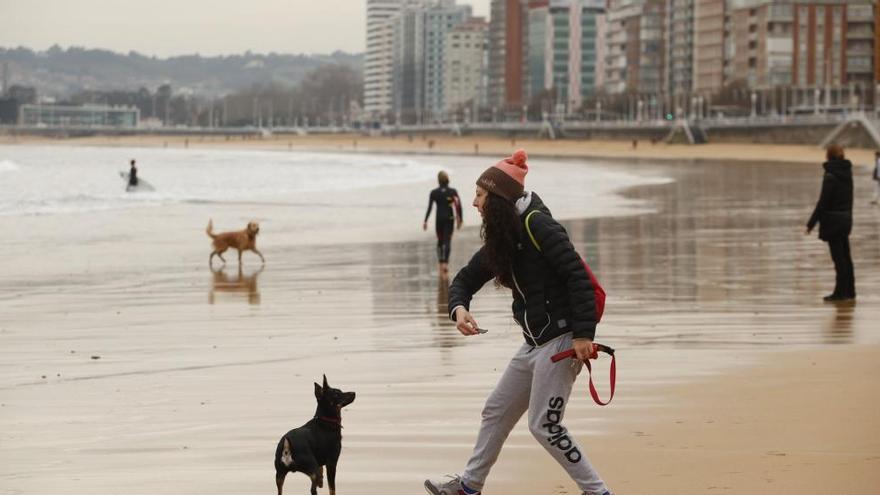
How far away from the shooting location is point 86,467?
23.3 ft

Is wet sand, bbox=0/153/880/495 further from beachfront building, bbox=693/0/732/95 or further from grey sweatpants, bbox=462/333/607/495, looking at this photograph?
beachfront building, bbox=693/0/732/95

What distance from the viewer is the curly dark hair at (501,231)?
590 cm

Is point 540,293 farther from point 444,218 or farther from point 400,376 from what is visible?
point 444,218

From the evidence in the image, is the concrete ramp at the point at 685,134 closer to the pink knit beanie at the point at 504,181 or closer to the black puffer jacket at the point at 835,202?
the black puffer jacket at the point at 835,202

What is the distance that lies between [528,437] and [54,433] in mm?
2442

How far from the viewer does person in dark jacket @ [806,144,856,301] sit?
1434 cm

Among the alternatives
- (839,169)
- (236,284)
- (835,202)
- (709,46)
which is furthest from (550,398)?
(709,46)

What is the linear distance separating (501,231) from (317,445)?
45.7 inches

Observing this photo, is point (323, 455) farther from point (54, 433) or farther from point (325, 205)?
point (325, 205)

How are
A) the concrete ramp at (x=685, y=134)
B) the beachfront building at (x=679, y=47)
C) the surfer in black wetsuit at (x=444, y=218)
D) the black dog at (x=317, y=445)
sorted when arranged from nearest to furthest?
the black dog at (x=317, y=445) < the surfer in black wetsuit at (x=444, y=218) < the concrete ramp at (x=685, y=134) < the beachfront building at (x=679, y=47)

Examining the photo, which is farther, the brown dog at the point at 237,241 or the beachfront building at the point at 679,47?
the beachfront building at the point at 679,47

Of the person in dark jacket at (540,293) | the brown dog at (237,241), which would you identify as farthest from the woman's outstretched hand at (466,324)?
the brown dog at (237,241)

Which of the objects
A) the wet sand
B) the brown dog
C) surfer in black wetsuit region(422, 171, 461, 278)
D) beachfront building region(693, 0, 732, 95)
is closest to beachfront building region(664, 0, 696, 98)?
beachfront building region(693, 0, 732, 95)

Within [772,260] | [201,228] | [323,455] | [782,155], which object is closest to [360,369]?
[323,455]
